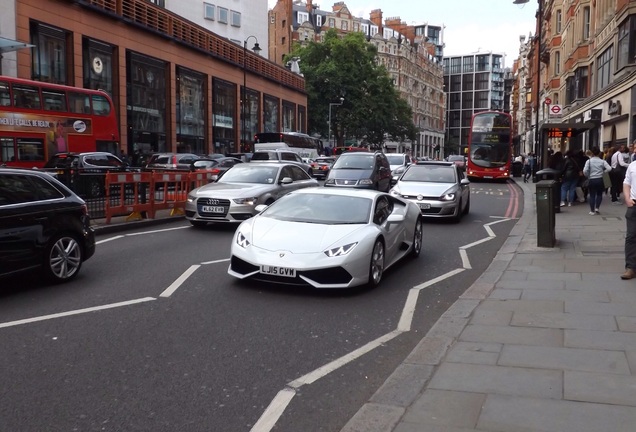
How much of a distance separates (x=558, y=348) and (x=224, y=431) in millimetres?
2879

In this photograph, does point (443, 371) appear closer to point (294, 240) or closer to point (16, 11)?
point (294, 240)

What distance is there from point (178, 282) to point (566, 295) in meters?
4.63

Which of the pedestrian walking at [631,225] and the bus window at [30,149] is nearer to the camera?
the pedestrian walking at [631,225]

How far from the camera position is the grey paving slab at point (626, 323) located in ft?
18.2

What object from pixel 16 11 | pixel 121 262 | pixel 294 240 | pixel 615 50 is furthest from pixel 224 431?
pixel 615 50

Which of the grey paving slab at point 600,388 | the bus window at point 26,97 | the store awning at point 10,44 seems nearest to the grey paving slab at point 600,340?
the grey paving slab at point 600,388

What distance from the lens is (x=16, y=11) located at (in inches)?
1013

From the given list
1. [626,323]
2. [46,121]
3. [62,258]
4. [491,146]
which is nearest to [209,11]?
[491,146]

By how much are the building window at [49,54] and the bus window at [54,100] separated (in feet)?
21.2

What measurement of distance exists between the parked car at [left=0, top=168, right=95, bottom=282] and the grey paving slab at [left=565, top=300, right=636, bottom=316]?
5806 millimetres

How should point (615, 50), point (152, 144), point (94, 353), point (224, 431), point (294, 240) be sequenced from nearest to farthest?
1. point (224, 431)
2. point (94, 353)
3. point (294, 240)
4. point (615, 50)
5. point (152, 144)

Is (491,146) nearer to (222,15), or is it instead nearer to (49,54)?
(49,54)

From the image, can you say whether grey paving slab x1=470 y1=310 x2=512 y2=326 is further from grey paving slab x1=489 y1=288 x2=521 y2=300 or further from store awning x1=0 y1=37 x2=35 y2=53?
store awning x1=0 y1=37 x2=35 y2=53

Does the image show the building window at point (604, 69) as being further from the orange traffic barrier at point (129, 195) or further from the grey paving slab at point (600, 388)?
the grey paving slab at point (600, 388)
